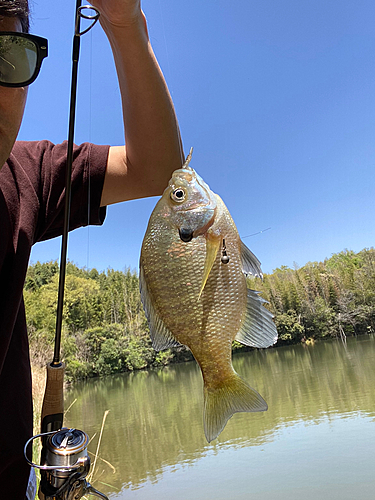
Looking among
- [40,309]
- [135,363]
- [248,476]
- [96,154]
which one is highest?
[40,309]

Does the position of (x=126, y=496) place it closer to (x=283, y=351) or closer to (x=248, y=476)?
(x=248, y=476)

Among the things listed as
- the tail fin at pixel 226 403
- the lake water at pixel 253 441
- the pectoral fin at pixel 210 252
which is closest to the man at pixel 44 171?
the pectoral fin at pixel 210 252

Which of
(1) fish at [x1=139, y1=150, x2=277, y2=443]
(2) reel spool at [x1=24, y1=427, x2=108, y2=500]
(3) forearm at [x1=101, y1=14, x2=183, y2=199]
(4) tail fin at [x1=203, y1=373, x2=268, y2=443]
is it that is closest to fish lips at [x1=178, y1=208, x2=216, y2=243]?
(1) fish at [x1=139, y1=150, x2=277, y2=443]

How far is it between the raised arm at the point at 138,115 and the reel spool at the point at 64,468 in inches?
32.2

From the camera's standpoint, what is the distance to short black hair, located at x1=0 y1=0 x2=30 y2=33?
98 cm

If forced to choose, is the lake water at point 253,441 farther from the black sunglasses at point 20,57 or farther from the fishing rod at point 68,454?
the black sunglasses at point 20,57

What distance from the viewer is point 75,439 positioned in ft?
3.57

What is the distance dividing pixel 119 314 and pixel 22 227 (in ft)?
125

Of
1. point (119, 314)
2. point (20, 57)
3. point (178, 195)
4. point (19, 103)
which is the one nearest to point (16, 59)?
point (20, 57)

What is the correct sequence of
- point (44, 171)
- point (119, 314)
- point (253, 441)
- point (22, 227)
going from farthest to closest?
point (119, 314)
point (253, 441)
point (44, 171)
point (22, 227)

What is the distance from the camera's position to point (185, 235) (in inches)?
40.7

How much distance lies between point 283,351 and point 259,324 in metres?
45.4

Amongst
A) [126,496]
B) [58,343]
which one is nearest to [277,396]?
[126,496]

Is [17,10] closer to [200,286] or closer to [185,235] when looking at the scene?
[185,235]
